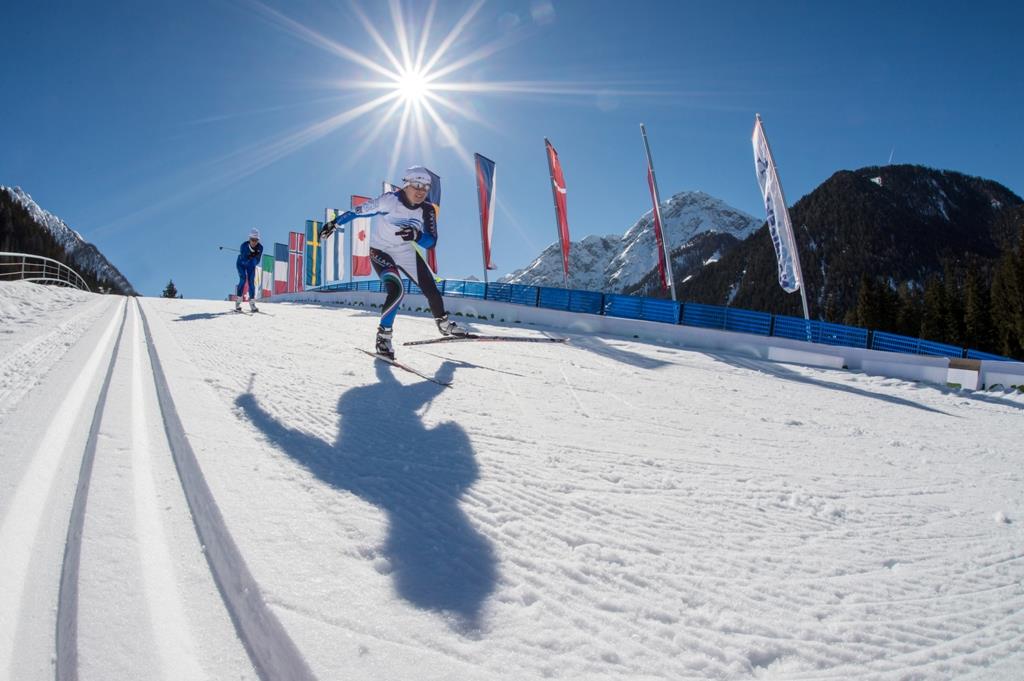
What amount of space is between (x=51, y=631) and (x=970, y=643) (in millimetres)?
2420

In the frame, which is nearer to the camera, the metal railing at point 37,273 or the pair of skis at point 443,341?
the pair of skis at point 443,341

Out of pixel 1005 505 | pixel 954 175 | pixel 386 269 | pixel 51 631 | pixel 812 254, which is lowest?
pixel 1005 505

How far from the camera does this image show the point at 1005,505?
2.71 m

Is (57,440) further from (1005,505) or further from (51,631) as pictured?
(1005,505)

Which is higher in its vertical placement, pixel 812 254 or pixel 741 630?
pixel 812 254

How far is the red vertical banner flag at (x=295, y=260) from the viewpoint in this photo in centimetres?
3384

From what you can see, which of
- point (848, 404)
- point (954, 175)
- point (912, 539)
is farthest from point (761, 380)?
point (954, 175)

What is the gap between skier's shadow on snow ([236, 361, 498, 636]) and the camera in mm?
1349

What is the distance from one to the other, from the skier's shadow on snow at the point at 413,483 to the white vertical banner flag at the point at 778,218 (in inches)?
518

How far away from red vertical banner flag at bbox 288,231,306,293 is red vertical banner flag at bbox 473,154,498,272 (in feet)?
64.6

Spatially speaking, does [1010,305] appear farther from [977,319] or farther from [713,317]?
[713,317]

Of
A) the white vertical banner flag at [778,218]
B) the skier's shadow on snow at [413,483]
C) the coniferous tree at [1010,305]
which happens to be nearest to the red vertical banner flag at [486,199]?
the white vertical banner flag at [778,218]

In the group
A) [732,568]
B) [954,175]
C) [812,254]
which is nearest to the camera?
[732,568]

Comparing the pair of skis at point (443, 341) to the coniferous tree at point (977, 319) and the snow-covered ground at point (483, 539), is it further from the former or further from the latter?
the coniferous tree at point (977, 319)
